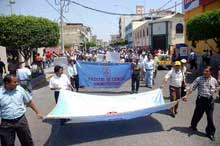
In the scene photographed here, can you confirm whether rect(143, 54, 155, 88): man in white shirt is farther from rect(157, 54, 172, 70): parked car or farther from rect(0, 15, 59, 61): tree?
rect(157, 54, 172, 70): parked car

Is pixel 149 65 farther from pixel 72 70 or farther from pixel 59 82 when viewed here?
pixel 59 82

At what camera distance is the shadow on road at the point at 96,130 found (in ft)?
30.7

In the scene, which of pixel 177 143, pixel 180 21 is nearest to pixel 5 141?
pixel 177 143

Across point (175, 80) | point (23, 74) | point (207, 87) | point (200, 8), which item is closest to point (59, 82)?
point (175, 80)

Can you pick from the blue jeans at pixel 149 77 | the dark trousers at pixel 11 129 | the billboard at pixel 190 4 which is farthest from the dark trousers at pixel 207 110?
the billboard at pixel 190 4

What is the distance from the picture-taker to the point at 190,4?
45.6 m

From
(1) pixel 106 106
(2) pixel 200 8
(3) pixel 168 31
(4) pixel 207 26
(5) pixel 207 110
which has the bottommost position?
(1) pixel 106 106

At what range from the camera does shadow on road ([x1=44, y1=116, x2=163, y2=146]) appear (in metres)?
9.34

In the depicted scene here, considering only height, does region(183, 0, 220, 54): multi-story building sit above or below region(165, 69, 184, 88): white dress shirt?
above

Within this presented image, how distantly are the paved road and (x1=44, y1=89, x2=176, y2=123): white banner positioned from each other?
42 cm

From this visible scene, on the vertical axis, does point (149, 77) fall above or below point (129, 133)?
above

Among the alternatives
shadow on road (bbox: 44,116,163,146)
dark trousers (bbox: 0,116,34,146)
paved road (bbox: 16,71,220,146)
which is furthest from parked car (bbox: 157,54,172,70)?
dark trousers (bbox: 0,116,34,146)

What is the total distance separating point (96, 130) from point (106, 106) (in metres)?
1.07

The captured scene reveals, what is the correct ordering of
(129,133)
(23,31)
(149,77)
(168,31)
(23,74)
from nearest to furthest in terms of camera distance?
(129,133) < (23,74) < (149,77) < (23,31) < (168,31)
